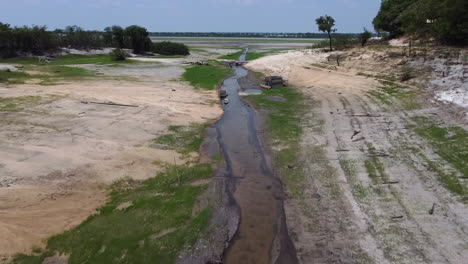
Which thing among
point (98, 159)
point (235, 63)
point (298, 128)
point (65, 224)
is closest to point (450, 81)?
point (298, 128)

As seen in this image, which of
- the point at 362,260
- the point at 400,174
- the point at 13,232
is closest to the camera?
the point at 362,260

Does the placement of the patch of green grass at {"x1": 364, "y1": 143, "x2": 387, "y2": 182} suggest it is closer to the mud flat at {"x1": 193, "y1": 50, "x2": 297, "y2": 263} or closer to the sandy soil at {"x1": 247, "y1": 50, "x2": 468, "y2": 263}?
the sandy soil at {"x1": 247, "y1": 50, "x2": 468, "y2": 263}

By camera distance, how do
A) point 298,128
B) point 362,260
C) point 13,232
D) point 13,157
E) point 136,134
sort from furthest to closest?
point 298,128, point 136,134, point 13,157, point 13,232, point 362,260

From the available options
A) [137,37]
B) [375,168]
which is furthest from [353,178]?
[137,37]

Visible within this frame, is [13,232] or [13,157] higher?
[13,157]

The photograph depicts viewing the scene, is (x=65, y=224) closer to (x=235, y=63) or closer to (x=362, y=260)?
(x=362, y=260)

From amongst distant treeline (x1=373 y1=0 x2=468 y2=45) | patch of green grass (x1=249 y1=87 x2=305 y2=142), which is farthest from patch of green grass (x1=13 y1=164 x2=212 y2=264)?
distant treeline (x1=373 y1=0 x2=468 y2=45)

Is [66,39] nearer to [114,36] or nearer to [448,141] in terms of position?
[114,36]
